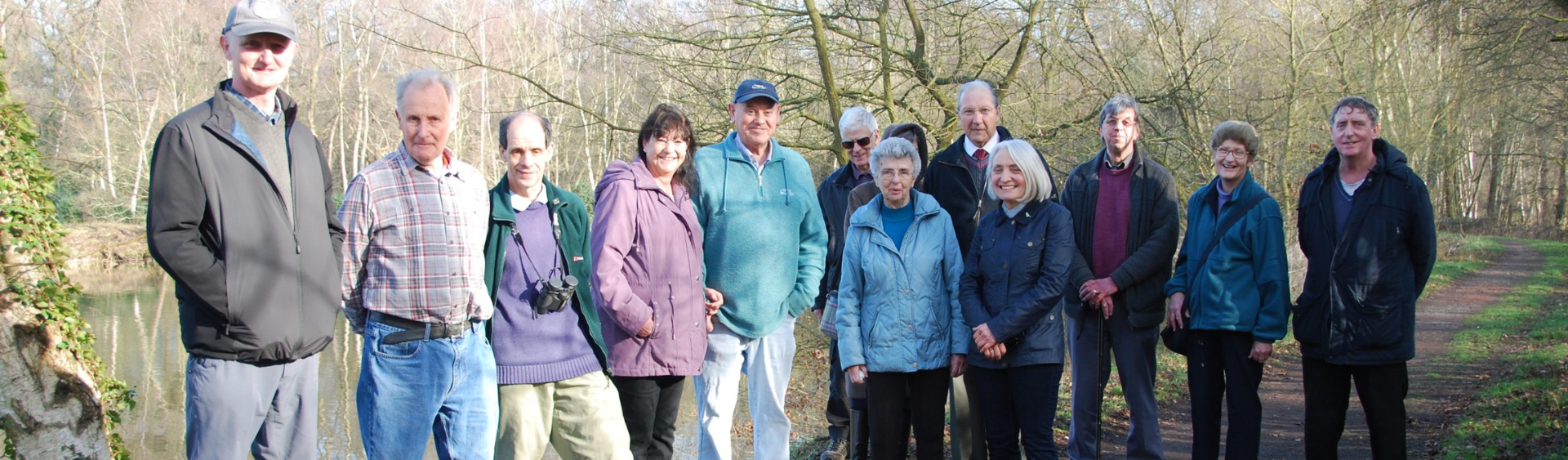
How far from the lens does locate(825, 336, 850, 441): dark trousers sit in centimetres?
518

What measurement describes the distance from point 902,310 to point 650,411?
3.40 ft

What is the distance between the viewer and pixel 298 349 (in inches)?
101

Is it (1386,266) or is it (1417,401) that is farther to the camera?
(1417,401)

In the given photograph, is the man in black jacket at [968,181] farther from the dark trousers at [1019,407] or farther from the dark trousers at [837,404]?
→ the dark trousers at [837,404]

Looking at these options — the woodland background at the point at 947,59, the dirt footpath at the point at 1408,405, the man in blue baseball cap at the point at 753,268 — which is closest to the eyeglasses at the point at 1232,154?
the man in blue baseball cap at the point at 753,268

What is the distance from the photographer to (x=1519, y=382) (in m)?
7.23

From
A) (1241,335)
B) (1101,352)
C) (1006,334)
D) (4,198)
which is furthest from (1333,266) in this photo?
(4,198)

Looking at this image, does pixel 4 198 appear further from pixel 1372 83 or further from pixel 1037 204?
pixel 1372 83

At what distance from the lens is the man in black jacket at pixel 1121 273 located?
396cm

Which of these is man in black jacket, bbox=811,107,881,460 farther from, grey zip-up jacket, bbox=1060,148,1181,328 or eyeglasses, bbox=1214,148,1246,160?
eyeglasses, bbox=1214,148,1246,160

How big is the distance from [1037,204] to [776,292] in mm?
1105

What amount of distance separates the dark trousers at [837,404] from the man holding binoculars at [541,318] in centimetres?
189

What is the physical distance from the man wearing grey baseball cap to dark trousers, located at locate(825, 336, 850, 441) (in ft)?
9.76

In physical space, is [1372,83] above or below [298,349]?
above
